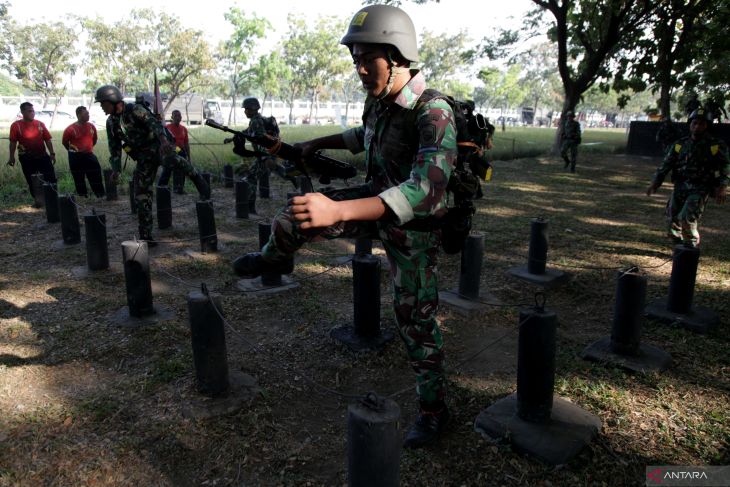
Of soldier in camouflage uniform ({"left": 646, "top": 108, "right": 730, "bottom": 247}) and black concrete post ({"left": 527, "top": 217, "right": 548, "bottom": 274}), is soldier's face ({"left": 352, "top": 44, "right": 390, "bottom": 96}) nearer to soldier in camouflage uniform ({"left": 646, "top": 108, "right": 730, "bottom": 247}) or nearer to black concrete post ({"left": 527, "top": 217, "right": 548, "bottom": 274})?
black concrete post ({"left": 527, "top": 217, "right": 548, "bottom": 274})

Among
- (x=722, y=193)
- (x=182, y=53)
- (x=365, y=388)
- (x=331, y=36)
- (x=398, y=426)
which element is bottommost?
(x=365, y=388)

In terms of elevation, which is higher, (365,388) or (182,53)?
(182,53)

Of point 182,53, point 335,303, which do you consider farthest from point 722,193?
point 182,53

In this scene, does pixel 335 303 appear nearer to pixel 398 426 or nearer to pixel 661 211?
pixel 398 426

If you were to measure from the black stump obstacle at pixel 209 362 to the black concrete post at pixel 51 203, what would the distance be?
7.43 m

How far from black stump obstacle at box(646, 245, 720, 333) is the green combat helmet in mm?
3897

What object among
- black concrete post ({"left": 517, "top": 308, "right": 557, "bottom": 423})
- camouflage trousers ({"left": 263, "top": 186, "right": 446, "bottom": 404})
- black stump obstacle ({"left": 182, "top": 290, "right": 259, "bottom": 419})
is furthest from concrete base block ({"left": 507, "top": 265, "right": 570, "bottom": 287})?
black stump obstacle ({"left": 182, "top": 290, "right": 259, "bottom": 419})

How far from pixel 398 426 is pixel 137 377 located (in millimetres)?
2700

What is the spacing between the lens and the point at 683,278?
5000mm

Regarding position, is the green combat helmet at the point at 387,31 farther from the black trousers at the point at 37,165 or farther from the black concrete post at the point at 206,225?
the black trousers at the point at 37,165

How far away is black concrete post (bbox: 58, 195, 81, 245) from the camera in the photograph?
775 cm

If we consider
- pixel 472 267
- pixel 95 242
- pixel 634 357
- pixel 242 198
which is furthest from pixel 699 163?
pixel 95 242

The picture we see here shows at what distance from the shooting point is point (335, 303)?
5.69 m

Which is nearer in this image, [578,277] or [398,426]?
[398,426]
